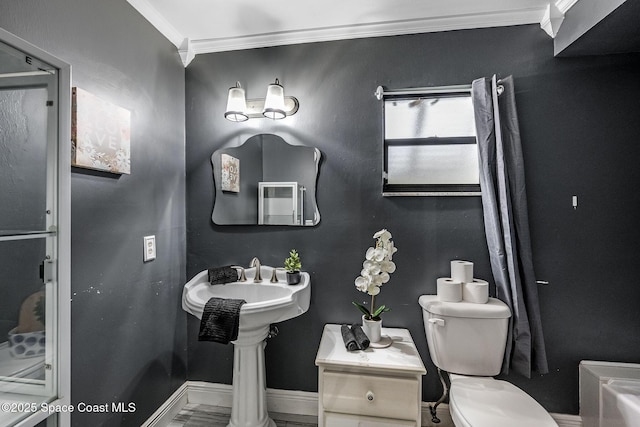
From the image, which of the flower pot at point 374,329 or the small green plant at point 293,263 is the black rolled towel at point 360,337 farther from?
the small green plant at point 293,263

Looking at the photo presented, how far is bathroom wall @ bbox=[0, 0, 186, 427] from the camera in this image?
1.27m

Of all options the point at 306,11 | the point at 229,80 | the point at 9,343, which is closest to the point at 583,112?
the point at 306,11

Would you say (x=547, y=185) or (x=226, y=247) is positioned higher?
(x=547, y=185)

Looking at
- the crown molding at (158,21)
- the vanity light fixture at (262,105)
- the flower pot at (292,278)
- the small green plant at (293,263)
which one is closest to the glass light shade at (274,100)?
the vanity light fixture at (262,105)

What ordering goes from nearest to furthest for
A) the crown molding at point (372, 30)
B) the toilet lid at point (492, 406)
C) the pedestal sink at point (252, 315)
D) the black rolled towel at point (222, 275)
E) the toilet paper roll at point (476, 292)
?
the toilet lid at point (492, 406) → the pedestal sink at point (252, 315) → the toilet paper roll at point (476, 292) → the crown molding at point (372, 30) → the black rolled towel at point (222, 275)

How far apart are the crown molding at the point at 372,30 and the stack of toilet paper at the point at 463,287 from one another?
4.41 ft

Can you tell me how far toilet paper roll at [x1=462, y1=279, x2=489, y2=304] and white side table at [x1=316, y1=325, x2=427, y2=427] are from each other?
1.40 ft

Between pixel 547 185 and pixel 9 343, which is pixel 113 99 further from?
pixel 547 185

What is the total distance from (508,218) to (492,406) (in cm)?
88

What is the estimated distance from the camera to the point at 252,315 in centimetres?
143

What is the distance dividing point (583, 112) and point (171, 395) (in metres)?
2.87

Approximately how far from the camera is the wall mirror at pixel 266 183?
6.18 feet

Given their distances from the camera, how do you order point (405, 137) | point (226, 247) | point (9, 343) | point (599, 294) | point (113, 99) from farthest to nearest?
point (226, 247) → point (405, 137) → point (599, 294) → point (113, 99) → point (9, 343)

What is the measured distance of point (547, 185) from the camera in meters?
1.69
